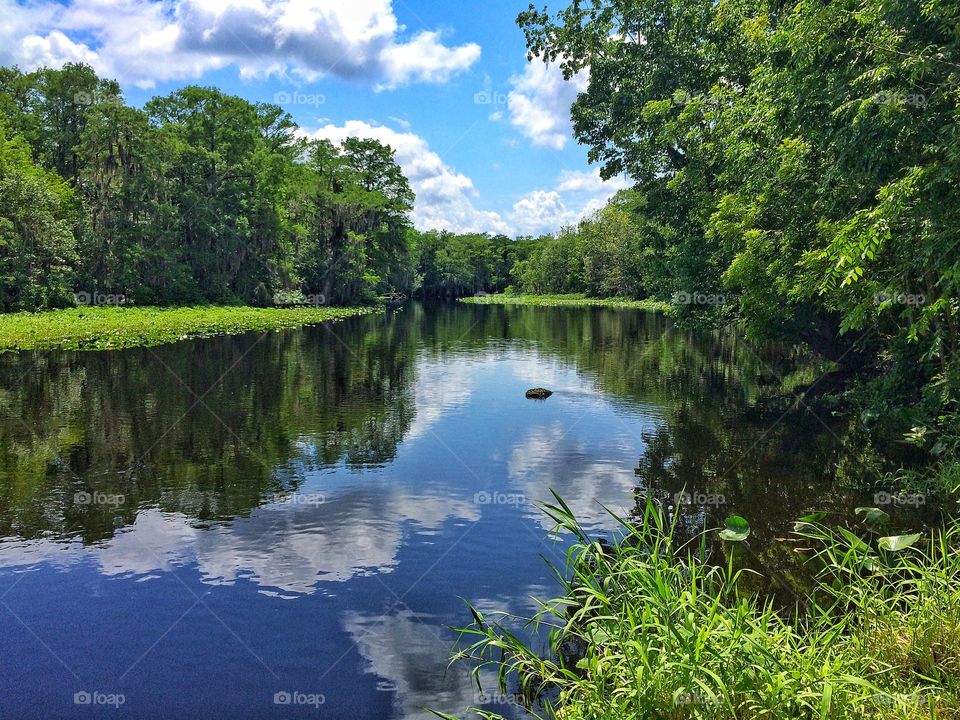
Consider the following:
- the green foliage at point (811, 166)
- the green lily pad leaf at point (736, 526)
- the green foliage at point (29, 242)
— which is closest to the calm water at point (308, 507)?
the green lily pad leaf at point (736, 526)

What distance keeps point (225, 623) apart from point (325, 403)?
16.4 metres

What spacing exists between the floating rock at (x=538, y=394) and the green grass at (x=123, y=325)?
2589 cm

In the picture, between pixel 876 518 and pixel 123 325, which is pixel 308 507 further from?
pixel 123 325

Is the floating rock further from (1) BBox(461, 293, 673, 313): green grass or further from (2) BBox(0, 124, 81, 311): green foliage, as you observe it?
(1) BBox(461, 293, 673, 313): green grass

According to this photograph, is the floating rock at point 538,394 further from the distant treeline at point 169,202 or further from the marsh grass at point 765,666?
the distant treeline at point 169,202

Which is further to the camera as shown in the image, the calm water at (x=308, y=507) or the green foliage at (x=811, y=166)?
the green foliage at (x=811, y=166)

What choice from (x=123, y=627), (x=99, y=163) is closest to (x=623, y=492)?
(x=123, y=627)

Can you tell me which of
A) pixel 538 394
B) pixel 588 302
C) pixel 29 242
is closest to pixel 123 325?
pixel 29 242

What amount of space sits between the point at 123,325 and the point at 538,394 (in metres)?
31.2

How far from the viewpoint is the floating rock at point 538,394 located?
→ 27.2 m

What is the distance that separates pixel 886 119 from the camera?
33.5 feet

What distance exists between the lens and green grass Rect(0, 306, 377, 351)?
38656 mm

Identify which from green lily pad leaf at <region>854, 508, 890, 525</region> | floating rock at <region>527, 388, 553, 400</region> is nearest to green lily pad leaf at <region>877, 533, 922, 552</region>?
green lily pad leaf at <region>854, 508, 890, 525</region>

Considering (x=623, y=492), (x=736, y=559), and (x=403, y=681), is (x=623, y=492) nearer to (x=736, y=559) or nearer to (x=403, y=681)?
(x=736, y=559)
